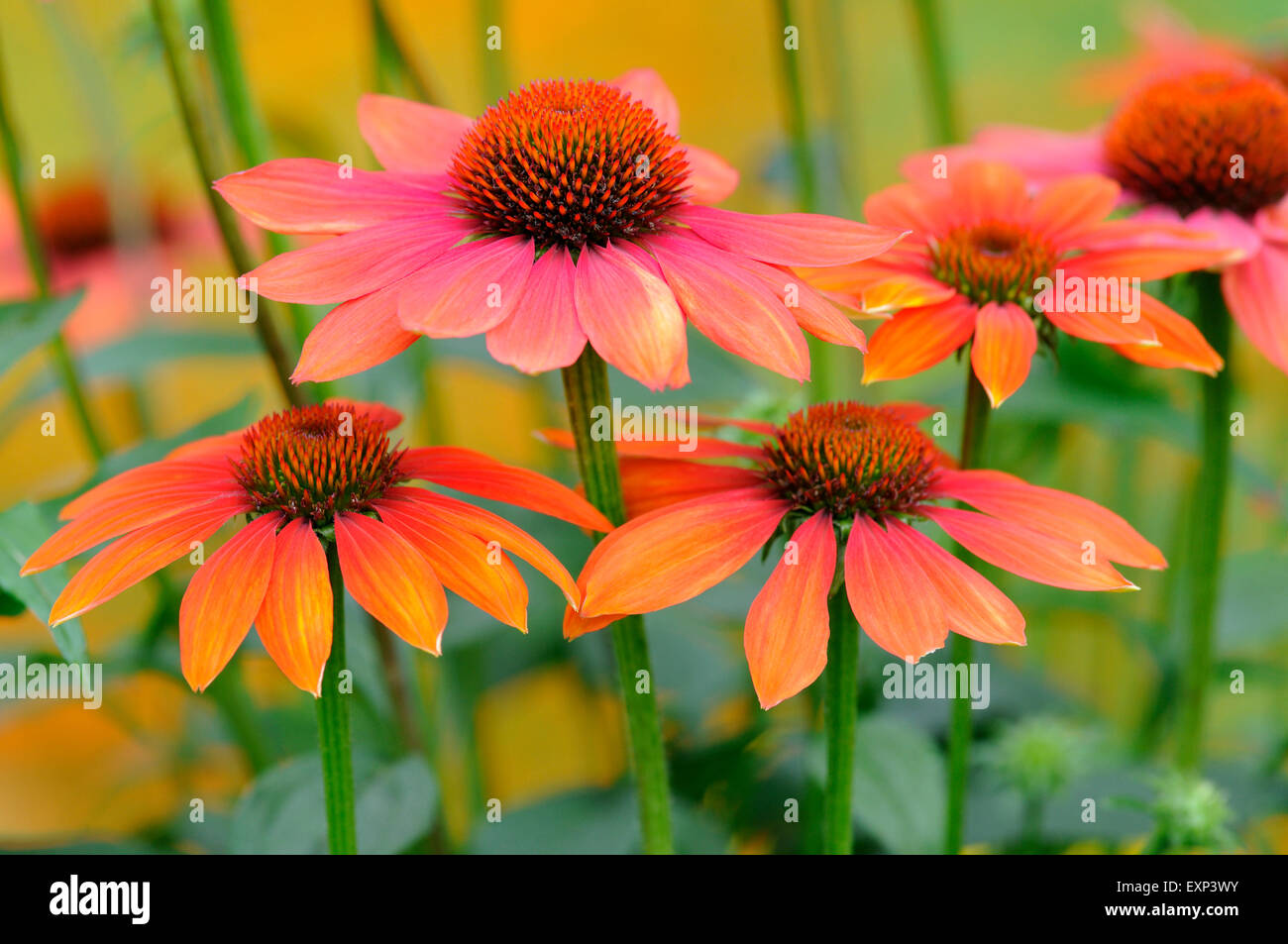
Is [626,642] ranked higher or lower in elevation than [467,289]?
lower

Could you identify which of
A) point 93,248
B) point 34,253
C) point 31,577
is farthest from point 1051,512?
point 93,248

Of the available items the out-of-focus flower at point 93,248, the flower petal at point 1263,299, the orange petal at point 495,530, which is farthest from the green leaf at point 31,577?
Answer: the out-of-focus flower at point 93,248

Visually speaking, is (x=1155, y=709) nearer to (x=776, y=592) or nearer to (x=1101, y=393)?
(x=1101, y=393)

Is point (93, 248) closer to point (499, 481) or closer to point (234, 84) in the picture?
point (234, 84)

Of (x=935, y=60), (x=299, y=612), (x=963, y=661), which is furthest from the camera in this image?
(x=935, y=60)

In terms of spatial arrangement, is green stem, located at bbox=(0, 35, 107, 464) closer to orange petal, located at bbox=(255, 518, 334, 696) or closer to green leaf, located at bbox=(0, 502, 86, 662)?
green leaf, located at bbox=(0, 502, 86, 662)

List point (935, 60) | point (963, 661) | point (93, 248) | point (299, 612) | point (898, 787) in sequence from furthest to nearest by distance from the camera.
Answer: point (93, 248) < point (935, 60) < point (898, 787) < point (963, 661) < point (299, 612)
